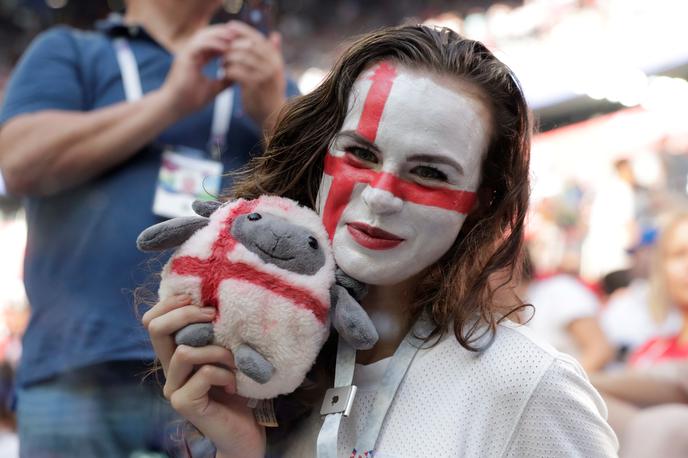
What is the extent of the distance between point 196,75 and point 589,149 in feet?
12.4

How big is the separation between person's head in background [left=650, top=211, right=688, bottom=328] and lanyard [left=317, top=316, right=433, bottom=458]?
5.17 feet

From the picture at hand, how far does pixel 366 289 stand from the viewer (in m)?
0.88

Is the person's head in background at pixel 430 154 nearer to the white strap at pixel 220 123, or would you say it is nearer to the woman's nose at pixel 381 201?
the woman's nose at pixel 381 201

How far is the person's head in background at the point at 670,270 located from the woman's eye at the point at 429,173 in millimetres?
1594

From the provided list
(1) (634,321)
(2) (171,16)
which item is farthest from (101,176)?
(1) (634,321)

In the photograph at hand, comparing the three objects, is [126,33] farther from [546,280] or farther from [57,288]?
[546,280]

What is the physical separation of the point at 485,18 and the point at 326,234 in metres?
5.12

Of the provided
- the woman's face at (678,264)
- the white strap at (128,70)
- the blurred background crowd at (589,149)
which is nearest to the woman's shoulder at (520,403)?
the white strap at (128,70)

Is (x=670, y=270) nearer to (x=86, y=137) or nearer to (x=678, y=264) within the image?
(x=678, y=264)

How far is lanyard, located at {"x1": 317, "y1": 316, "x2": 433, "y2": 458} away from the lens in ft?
2.80

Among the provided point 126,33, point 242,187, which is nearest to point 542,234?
point 126,33

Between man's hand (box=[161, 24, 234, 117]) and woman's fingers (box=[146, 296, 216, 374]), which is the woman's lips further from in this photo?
man's hand (box=[161, 24, 234, 117])

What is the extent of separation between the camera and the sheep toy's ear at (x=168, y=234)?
0.83 meters

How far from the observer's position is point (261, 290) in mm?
794
